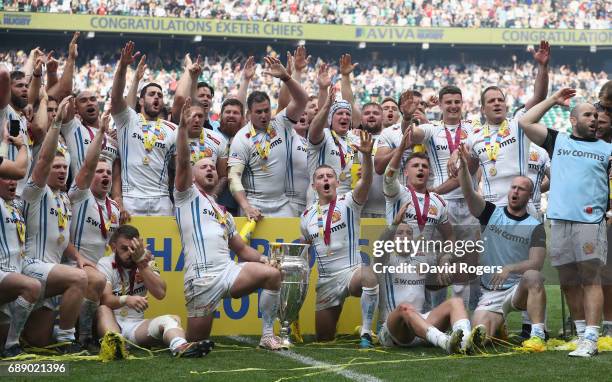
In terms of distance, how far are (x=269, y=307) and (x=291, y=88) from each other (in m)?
2.13

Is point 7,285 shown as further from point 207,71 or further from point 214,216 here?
point 207,71

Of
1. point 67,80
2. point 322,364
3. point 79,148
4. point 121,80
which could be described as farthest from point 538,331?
point 67,80

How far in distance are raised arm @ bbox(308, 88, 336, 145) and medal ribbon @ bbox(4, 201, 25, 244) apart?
274 centimetres

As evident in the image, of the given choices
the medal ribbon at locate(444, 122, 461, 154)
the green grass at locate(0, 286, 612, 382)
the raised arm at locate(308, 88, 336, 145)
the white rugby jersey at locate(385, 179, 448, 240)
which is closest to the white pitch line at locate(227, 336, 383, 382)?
the green grass at locate(0, 286, 612, 382)

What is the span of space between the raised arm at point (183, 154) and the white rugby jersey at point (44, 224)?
3.06 feet

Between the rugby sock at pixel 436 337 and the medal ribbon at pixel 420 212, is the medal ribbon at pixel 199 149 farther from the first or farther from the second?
the rugby sock at pixel 436 337

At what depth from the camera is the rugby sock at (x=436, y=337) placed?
22.1ft

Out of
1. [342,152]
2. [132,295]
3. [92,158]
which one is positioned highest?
[342,152]

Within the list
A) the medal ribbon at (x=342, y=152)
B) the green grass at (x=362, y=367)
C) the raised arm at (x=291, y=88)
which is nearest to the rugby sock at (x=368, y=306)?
the green grass at (x=362, y=367)

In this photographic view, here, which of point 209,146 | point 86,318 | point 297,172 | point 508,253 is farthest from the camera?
point 297,172

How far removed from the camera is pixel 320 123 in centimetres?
846

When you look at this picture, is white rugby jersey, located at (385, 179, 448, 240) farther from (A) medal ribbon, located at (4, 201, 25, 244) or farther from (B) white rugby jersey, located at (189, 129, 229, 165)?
(A) medal ribbon, located at (4, 201, 25, 244)

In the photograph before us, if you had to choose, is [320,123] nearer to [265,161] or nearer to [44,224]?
[265,161]

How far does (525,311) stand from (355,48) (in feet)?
108
